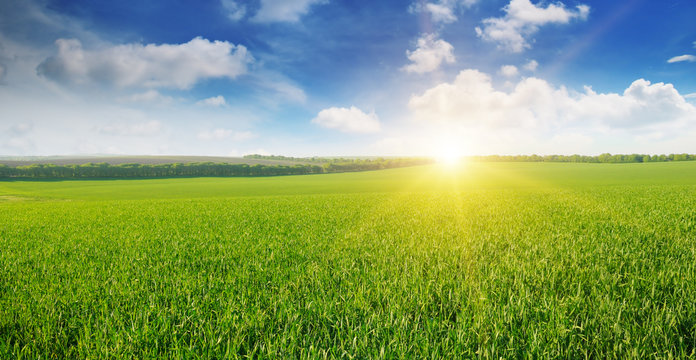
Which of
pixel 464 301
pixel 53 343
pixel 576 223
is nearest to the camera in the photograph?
pixel 53 343

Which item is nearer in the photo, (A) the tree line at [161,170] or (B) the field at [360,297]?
(B) the field at [360,297]

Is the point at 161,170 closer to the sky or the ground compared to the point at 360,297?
closer to the sky

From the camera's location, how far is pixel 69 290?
4.42 m

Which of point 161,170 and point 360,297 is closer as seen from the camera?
point 360,297

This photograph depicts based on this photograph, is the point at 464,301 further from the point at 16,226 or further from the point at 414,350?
the point at 16,226

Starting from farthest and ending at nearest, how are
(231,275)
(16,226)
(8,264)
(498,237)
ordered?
(16,226)
(498,237)
(8,264)
(231,275)

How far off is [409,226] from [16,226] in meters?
17.1

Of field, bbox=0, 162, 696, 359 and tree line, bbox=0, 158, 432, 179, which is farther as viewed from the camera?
tree line, bbox=0, 158, 432, 179

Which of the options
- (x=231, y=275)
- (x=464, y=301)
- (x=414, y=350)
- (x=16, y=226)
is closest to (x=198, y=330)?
(x=231, y=275)

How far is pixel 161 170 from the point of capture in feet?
324

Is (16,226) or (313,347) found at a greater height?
(313,347)

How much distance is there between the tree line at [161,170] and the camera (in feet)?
286

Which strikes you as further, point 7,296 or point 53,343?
point 7,296

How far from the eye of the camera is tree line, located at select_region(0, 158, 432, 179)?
87.3 meters
